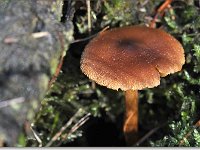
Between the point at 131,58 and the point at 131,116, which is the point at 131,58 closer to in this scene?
the point at 131,58

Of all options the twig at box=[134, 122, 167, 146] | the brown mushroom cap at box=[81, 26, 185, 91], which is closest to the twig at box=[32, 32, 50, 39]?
the brown mushroom cap at box=[81, 26, 185, 91]

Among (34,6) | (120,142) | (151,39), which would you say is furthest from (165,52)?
(120,142)

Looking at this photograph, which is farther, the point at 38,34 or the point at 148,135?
the point at 148,135

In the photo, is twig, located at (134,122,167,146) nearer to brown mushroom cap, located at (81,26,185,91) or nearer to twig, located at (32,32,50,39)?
brown mushroom cap, located at (81,26,185,91)

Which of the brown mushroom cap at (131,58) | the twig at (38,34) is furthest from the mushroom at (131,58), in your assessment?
the twig at (38,34)

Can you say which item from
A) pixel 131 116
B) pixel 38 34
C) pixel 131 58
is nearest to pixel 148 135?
pixel 131 116

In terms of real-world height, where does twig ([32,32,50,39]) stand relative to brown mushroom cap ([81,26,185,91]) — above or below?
above
